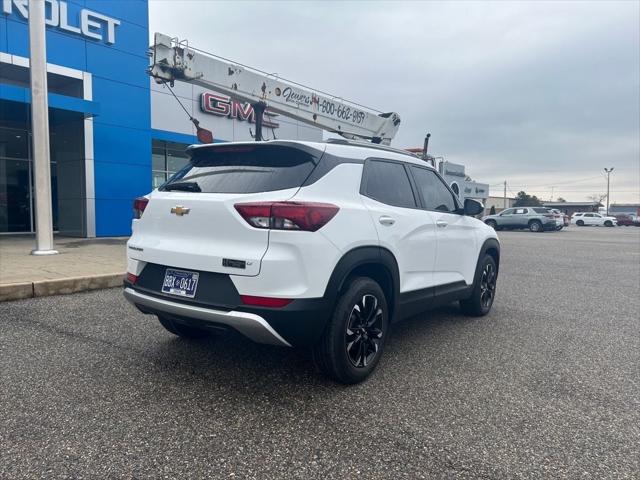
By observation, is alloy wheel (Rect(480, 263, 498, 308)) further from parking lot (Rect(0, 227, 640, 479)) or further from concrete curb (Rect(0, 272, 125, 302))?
concrete curb (Rect(0, 272, 125, 302))

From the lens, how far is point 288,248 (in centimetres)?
301

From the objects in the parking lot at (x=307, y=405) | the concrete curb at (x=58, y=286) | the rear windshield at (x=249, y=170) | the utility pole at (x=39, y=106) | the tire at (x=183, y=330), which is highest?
the utility pole at (x=39, y=106)

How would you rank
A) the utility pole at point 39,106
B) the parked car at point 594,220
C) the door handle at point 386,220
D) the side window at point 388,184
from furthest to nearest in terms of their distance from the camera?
the parked car at point 594,220
the utility pole at point 39,106
the side window at point 388,184
the door handle at point 386,220

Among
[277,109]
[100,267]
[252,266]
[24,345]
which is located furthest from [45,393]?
[277,109]

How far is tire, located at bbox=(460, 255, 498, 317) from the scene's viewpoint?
5566 mm

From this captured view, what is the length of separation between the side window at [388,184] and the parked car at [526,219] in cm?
2779

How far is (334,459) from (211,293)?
1309 mm

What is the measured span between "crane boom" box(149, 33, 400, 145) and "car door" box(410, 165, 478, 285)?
5.85m

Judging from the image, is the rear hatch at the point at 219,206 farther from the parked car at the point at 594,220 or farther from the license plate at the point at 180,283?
the parked car at the point at 594,220

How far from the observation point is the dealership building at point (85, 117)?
12.7m

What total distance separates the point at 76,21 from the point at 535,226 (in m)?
27.9

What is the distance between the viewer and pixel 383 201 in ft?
12.6

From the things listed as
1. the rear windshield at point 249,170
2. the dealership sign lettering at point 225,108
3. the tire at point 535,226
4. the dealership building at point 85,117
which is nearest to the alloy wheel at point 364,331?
the rear windshield at point 249,170

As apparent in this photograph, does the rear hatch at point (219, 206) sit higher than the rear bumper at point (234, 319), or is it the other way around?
the rear hatch at point (219, 206)
